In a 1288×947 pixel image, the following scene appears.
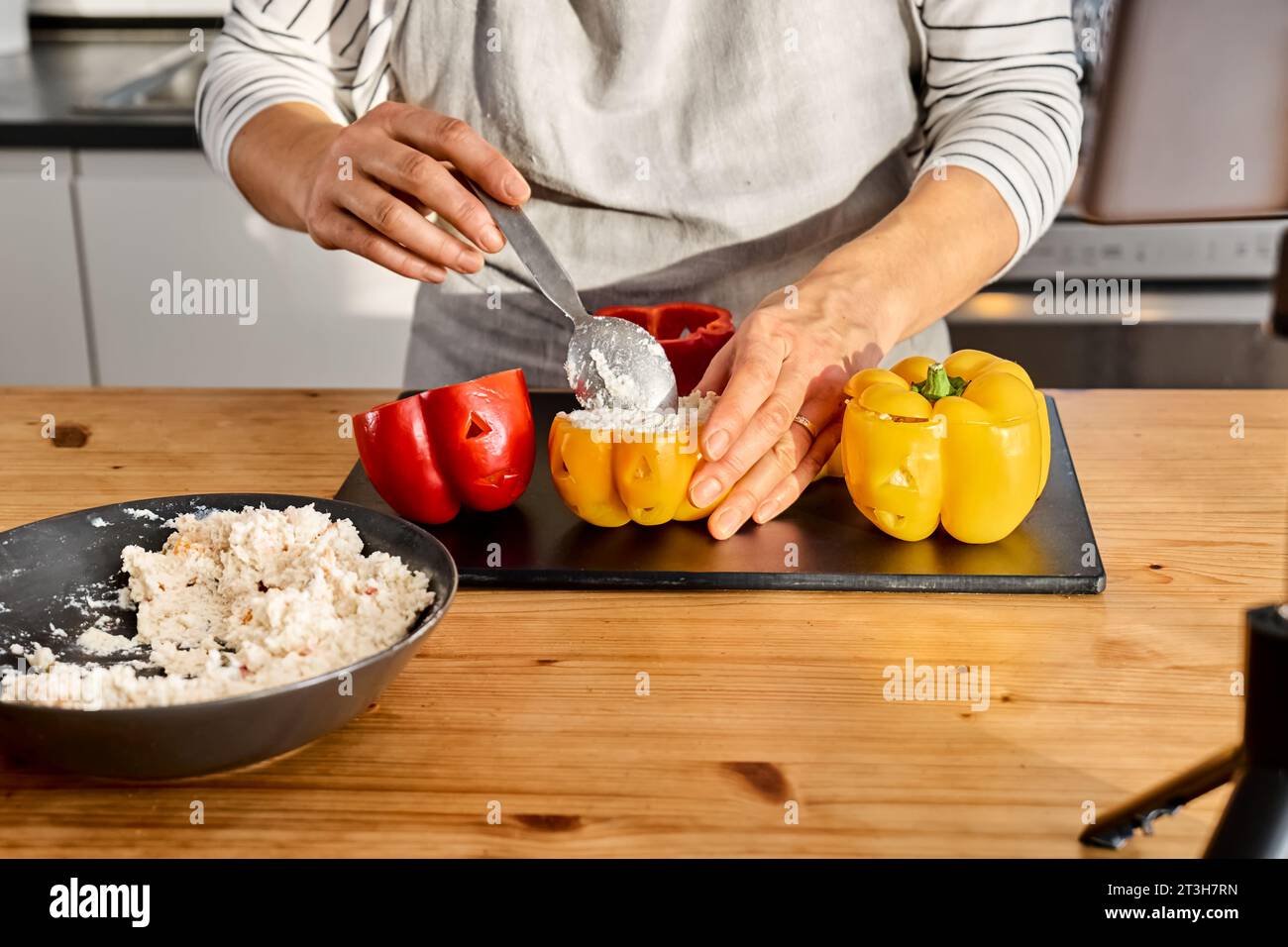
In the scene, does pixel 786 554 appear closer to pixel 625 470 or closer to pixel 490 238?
pixel 625 470

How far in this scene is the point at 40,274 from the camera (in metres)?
2.22

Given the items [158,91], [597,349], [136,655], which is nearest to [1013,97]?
[597,349]

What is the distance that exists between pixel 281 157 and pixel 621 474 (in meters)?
0.53

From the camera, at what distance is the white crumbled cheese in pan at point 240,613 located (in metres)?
0.65

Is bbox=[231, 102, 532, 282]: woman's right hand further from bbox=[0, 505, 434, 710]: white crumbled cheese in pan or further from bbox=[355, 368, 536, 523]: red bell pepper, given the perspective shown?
bbox=[0, 505, 434, 710]: white crumbled cheese in pan

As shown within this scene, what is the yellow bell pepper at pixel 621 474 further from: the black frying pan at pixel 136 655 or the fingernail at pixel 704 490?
the black frying pan at pixel 136 655

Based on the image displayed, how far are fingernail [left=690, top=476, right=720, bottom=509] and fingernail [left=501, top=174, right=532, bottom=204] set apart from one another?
10.6 inches

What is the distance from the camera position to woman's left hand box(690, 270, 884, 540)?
94cm

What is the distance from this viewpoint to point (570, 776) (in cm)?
66
